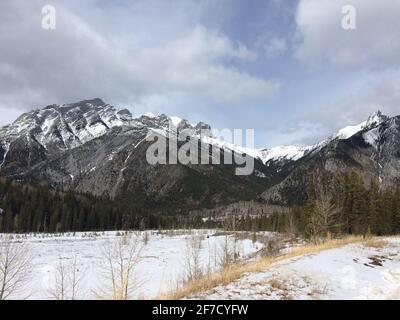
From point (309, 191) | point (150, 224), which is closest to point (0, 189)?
point (150, 224)

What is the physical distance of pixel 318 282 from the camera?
1445 centimetres

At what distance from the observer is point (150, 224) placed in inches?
7456

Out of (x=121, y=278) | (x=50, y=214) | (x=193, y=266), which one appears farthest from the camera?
(x=50, y=214)

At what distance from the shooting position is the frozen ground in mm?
12117

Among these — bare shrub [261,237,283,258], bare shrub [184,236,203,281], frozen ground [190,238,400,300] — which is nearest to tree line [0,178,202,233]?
bare shrub [261,237,283,258]

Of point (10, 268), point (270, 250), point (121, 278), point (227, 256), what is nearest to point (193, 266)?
point (270, 250)

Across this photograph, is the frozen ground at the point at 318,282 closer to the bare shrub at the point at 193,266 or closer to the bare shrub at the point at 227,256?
the bare shrub at the point at 193,266

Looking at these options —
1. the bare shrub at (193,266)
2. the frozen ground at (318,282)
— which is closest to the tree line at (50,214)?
the bare shrub at (193,266)

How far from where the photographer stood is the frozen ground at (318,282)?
12117 mm

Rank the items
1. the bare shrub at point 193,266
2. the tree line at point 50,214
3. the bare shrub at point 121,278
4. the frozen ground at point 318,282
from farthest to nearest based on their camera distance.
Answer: the tree line at point 50,214 → the bare shrub at point 193,266 → the bare shrub at point 121,278 → the frozen ground at point 318,282

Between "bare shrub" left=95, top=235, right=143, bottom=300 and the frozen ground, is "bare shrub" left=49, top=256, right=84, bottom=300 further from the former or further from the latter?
the frozen ground

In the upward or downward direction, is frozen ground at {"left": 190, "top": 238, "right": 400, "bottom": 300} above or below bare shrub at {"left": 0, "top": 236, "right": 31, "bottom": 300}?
above

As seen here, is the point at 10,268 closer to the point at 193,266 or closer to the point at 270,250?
the point at 193,266
